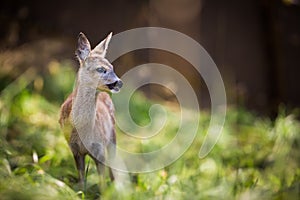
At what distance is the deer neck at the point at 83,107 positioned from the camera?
273 centimetres

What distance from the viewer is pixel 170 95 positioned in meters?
6.11

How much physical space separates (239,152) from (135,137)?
80 cm

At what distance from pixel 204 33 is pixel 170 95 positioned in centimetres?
89

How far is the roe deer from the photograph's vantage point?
260 centimetres

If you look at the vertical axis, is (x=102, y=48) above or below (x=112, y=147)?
above

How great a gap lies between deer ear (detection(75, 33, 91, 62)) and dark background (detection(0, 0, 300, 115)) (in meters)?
2.88

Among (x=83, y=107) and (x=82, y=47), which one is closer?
(x=82, y=47)

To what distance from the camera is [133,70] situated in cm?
594

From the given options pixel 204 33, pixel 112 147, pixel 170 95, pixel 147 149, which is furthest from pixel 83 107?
pixel 204 33

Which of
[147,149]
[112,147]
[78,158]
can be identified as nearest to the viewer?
[78,158]

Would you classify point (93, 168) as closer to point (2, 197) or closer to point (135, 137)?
point (2, 197)

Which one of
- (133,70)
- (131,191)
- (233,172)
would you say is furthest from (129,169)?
(133,70)

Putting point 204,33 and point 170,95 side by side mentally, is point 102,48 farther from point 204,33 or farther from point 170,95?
point 204,33

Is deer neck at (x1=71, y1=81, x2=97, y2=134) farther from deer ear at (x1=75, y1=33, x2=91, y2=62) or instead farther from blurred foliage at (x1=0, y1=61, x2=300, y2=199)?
blurred foliage at (x1=0, y1=61, x2=300, y2=199)
